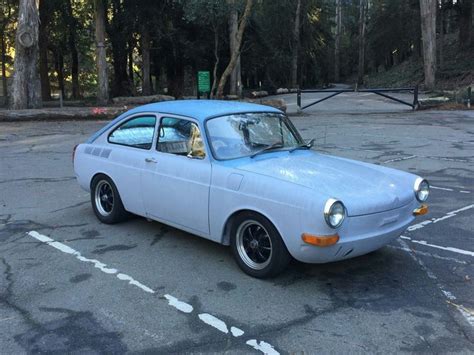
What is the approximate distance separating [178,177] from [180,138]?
48cm

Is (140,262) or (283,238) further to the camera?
Result: (140,262)

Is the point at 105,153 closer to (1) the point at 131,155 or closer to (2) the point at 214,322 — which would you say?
(1) the point at 131,155

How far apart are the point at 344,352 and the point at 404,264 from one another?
6.22 feet

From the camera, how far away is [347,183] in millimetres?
4520

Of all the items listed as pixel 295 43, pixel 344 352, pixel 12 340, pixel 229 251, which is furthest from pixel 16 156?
pixel 295 43

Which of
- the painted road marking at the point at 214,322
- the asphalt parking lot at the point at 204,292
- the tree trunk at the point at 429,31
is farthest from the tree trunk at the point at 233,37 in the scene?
the painted road marking at the point at 214,322

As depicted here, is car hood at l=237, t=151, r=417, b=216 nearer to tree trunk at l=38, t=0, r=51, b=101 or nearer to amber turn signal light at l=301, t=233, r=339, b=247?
amber turn signal light at l=301, t=233, r=339, b=247

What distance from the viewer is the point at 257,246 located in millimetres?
4617

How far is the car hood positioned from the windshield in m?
0.18

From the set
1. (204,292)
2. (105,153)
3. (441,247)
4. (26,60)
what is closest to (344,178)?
(204,292)

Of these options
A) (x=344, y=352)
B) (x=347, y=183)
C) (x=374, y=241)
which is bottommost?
(x=344, y=352)

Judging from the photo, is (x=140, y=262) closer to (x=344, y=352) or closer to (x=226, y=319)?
(x=226, y=319)

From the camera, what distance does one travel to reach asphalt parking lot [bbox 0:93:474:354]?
3580mm

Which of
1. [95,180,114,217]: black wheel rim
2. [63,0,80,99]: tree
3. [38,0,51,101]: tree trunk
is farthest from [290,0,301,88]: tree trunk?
[95,180,114,217]: black wheel rim
